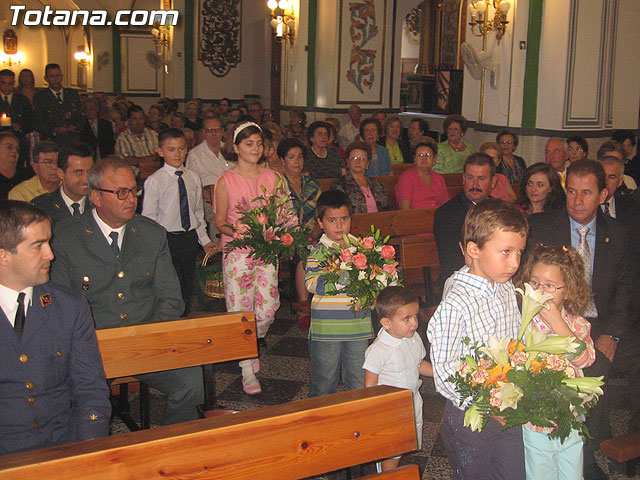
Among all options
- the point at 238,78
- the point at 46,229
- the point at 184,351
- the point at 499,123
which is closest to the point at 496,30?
the point at 499,123

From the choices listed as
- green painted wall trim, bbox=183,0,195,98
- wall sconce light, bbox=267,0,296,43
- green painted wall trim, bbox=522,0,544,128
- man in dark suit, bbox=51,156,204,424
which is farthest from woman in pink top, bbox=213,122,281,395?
green painted wall trim, bbox=183,0,195,98

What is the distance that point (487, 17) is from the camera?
1058 cm

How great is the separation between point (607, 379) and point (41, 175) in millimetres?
4277

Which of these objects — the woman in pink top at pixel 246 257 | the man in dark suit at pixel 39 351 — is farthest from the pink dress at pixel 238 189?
the man in dark suit at pixel 39 351

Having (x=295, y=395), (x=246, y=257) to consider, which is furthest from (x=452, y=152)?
(x=295, y=395)

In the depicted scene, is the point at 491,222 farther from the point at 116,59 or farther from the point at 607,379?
the point at 116,59

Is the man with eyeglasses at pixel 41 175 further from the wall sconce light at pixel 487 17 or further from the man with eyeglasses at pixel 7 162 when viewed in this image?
the wall sconce light at pixel 487 17

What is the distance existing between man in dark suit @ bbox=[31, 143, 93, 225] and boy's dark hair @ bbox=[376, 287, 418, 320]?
2.38m

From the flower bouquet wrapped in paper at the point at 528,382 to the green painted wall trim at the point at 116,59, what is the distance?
23.2 metres

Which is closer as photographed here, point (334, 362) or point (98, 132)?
point (334, 362)

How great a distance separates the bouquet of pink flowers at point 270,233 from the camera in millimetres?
4754

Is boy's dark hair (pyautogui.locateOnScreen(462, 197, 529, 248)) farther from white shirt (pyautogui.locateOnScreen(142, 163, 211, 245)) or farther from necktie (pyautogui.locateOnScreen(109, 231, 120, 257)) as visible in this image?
white shirt (pyautogui.locateOnScreen(142, 163, 211, 245))

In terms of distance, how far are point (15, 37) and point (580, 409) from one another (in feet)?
84.3

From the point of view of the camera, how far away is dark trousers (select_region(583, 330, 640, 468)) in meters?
4.04
